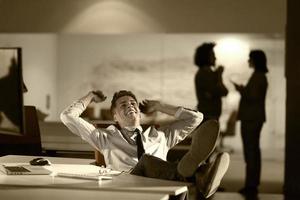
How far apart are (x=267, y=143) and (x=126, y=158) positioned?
9.22 ft

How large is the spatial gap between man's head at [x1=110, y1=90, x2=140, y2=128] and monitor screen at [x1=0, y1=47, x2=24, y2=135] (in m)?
1.19

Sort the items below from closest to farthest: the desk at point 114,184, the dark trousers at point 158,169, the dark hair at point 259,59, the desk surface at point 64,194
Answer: the desk surface at point 64,194
the desk at point 114,184
the dark trousers at point 158,169
the dark hair at point 259,59

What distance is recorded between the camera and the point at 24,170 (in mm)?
3115

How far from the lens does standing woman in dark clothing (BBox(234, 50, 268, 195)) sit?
624 cm

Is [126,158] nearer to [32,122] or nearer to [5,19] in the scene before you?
[32,122]

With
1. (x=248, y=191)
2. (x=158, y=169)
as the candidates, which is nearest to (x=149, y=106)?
(x=158, y=169)

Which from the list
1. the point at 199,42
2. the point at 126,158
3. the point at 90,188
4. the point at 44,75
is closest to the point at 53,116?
the point at 44,75

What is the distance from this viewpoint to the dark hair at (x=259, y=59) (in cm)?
618

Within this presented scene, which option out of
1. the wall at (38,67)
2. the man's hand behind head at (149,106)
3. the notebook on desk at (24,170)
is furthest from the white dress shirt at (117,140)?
the wall at (38,67)

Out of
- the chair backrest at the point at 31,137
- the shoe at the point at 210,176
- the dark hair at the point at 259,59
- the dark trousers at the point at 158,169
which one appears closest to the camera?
the shoe at the point at 210,176

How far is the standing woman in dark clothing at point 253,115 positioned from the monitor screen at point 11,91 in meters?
Result: 3.87

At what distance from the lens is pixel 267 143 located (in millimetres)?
6262

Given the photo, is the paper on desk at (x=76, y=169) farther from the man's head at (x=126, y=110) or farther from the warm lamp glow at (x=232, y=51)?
the warm lamp glow at (x=232, y=51)

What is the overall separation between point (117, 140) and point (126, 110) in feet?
0.64
